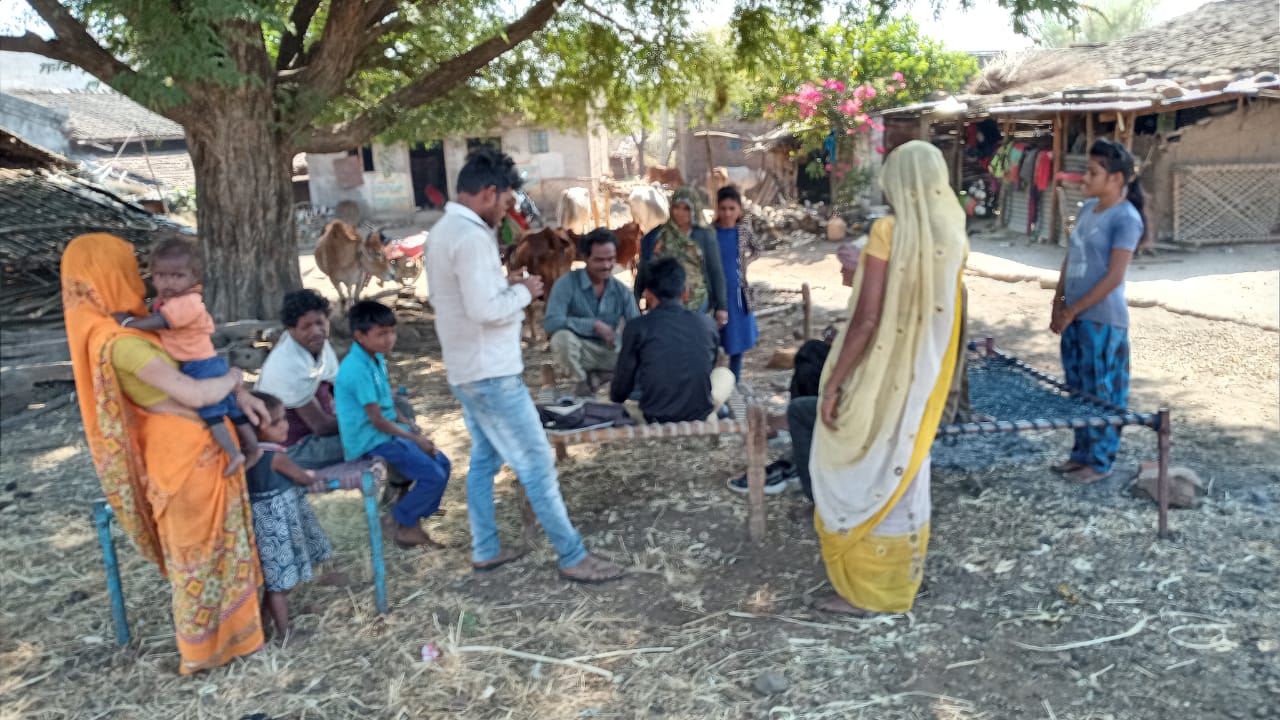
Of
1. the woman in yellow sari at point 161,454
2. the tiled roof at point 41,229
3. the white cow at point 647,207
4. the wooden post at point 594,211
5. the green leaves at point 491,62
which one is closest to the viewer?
the woman in yellow sari at point 161,454

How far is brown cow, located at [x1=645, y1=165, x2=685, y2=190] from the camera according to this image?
24.4 meters

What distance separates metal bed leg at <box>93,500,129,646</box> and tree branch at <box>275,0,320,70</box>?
24.4 ft

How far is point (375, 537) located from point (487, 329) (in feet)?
3.38

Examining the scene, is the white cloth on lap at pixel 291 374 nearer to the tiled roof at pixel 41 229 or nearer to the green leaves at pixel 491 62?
the green leaves at pixel 491 62

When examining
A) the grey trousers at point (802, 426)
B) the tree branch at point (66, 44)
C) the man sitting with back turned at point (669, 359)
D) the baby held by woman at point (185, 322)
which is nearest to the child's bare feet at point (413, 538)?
the man sitting with back turned at point (669, 359)

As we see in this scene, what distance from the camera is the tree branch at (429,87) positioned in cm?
900

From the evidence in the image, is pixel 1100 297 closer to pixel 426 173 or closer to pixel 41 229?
pixel 41 229

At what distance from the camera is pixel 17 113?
26.1 metres

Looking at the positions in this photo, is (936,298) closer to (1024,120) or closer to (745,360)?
(745,360)

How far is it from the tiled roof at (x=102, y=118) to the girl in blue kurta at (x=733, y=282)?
25128 mm

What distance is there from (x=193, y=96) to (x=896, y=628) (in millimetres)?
7769

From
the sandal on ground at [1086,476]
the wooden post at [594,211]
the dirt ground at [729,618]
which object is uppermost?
the wooden post at [594,211]

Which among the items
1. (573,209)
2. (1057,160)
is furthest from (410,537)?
(1057,160)

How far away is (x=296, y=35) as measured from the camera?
1002 centimetres
